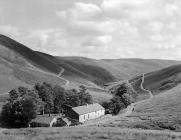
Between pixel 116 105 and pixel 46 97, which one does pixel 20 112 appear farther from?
pixel 116 105

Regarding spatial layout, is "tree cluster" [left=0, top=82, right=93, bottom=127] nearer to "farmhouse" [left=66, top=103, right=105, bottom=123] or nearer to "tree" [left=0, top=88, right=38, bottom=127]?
"tree" [left=0, top=88, right=38, bottom=127]

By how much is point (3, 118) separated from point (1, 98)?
47321mm

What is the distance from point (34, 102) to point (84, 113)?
19.2 meters

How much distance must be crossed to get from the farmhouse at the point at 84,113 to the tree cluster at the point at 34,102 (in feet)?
26.0

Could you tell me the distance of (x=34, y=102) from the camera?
9288 centimetres

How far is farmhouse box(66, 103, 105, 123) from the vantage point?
101 metres

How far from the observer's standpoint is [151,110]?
91812 millimetres

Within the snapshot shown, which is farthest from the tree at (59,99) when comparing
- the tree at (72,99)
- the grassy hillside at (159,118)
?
the grassy hillside at (159,118)

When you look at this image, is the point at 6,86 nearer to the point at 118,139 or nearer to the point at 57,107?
the point at 57,107

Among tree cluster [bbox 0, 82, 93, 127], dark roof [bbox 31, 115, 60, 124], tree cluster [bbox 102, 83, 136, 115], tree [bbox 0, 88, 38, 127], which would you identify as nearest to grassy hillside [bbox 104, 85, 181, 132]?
tree cluster [bbox 102, 83, 136, 115]

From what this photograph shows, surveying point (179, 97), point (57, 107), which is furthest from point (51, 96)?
point (179, 97)

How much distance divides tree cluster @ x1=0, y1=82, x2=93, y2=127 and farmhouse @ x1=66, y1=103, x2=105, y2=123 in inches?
312

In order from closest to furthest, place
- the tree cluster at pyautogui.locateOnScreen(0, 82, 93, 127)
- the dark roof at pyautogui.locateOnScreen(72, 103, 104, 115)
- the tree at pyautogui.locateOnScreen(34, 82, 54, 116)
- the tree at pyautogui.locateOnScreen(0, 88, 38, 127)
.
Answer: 1. the tree at pyautogui.locateOnScreen(0, 88, 38, 127)
2. the tree cluster at pyautogui.locateOnScreen(0, 82, 93, 127)
3. the dark roof at pyautogui.locateOnScreen(72, 103, 104, 115)
4. the tree at pyautogui.locateOnScreen(34, 82, 54, 116)

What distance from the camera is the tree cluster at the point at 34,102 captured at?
297 ft
